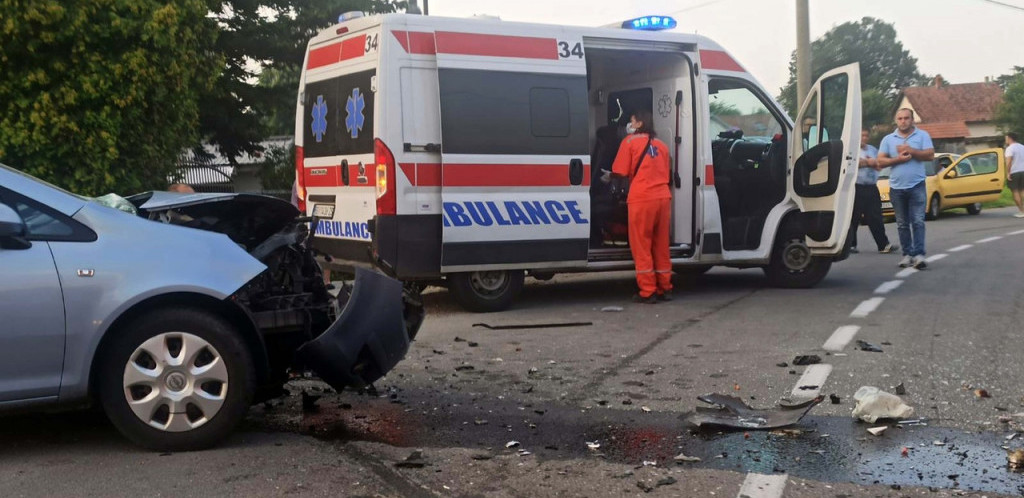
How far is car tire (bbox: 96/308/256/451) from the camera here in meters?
4.69

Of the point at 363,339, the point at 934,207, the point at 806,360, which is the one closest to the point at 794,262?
the point at 806,360

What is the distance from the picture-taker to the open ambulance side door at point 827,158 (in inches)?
407

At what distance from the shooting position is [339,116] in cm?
948

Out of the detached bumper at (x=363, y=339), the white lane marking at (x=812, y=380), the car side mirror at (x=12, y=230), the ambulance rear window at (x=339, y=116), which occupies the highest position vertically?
the ambulance rear window at (x=339, y=116)

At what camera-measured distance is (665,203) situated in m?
10.1

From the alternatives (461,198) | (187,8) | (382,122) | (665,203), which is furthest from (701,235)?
(187,8)

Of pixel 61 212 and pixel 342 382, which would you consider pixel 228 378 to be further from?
pixel 61 212

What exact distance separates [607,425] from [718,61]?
624 centimetres

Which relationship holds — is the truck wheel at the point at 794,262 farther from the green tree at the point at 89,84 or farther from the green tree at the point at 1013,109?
the green tree at the point at 1013,109

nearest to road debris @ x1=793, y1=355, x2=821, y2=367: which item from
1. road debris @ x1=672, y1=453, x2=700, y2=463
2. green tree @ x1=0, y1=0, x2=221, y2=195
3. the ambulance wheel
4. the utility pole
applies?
road debris @ x1=672, y1=453, x2=700, y2=463

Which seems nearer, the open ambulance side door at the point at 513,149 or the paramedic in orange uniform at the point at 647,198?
the open ambulance side door at the point at 513,149

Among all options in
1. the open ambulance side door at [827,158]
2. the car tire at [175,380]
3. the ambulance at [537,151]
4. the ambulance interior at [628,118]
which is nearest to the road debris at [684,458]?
the car tire at [175,380]

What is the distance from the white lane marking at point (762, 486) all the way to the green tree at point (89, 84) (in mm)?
9768

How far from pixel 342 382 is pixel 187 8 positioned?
9.14 metres
